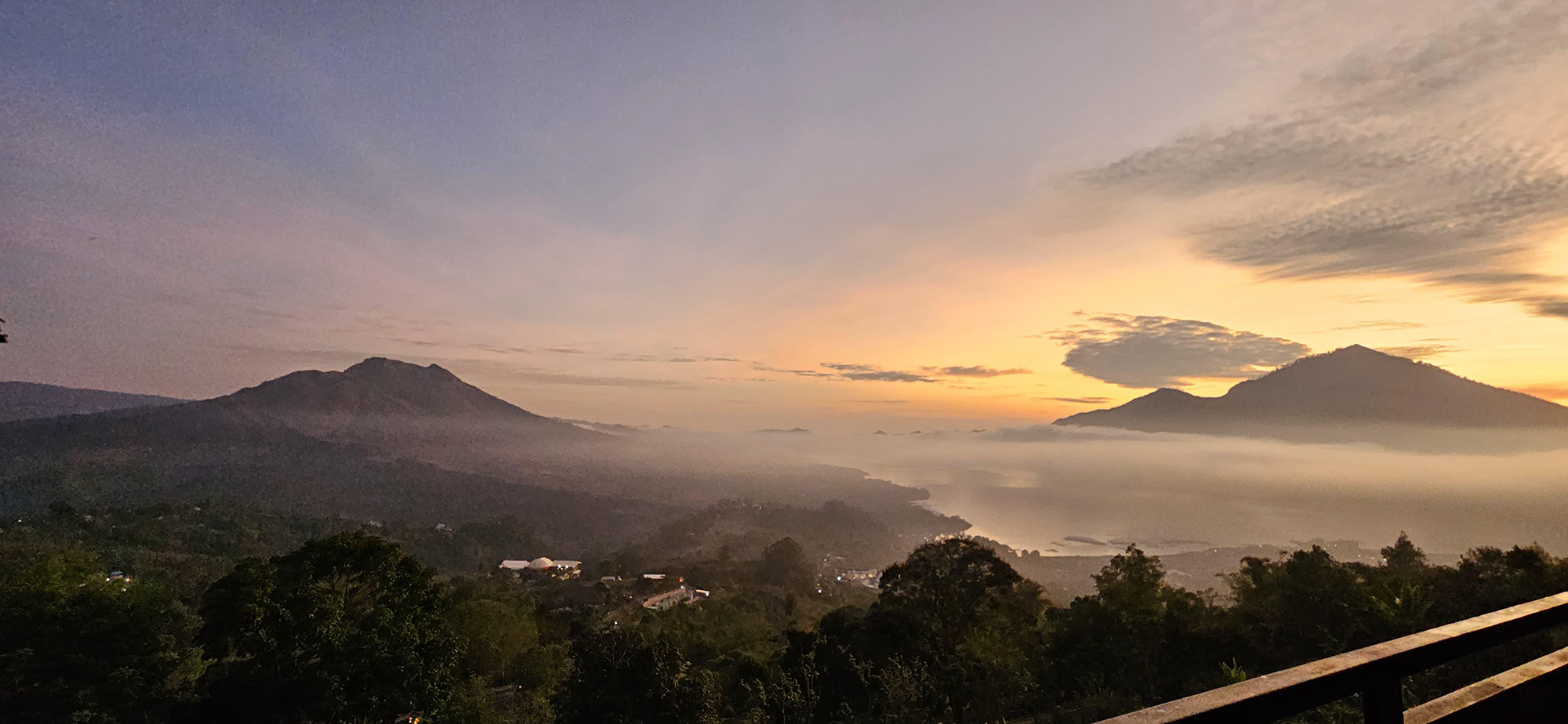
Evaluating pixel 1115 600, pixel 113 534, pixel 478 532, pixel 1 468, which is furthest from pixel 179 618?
pixel 1 468

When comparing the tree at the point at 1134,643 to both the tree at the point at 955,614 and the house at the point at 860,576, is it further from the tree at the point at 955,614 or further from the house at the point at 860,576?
the house at the point at 860,576

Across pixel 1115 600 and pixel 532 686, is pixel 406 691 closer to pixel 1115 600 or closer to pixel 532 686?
pixel 532 686

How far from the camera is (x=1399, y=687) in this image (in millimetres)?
1616

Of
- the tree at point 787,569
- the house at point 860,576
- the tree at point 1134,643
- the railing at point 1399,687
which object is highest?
the railing at point 1399,687

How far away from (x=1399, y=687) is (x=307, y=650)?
2486 cm

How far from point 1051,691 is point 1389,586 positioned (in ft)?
43.8

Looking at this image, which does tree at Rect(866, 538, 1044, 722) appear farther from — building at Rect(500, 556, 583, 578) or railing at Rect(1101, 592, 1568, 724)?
building at Rect(500, 556, 583, 578)

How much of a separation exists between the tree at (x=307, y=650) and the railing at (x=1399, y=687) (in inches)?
918

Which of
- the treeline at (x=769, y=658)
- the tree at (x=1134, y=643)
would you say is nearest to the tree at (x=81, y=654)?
the treeline at (x=769, y=658)

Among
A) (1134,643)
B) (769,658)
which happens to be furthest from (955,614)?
(769,658)

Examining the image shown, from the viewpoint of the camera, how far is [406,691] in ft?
64.2

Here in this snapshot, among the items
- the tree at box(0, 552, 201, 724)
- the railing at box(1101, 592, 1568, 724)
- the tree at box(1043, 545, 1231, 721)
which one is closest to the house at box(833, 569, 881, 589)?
the tree at box(1043, 545, 1231, 721)

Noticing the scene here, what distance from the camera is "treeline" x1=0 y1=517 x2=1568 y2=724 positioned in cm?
1886

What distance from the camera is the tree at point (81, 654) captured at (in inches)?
858
